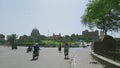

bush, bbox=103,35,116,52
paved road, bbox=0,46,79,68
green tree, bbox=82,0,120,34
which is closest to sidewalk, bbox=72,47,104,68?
paved road, bbox=0,46,79,68

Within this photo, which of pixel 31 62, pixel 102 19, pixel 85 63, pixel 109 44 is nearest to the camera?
pixel 85 63

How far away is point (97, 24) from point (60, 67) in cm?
4116

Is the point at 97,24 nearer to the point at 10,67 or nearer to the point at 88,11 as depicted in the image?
the point at 88,11

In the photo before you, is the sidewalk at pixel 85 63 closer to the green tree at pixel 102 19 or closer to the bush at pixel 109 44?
the bush at pixel 109 44

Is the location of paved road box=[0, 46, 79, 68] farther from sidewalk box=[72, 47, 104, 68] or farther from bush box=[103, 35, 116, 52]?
bush box=[103, 35, 116, 52]

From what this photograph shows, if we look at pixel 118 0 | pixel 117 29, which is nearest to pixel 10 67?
pixel 118 0

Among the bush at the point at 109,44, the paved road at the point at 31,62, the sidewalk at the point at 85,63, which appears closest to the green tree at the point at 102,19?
the bush at the point at 109,44

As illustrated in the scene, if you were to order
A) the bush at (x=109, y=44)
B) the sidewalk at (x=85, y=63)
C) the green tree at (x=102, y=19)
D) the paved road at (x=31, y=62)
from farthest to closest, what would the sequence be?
the green tree at (x=102, y=19) → the bush at (x=109, y=44) → the paved road at (x=31, y=62) → the sidewalk at (x=85, y=63)

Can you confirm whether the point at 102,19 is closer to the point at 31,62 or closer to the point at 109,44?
the point at 109,44

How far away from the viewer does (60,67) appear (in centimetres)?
2236

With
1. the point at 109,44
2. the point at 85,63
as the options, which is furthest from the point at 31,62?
the point at 109,44

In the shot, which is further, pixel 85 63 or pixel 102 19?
pixel 102 19

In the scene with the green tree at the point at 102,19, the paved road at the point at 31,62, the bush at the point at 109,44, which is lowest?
the paved road at the point at 31,62

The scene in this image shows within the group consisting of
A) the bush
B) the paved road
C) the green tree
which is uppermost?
the green tree
